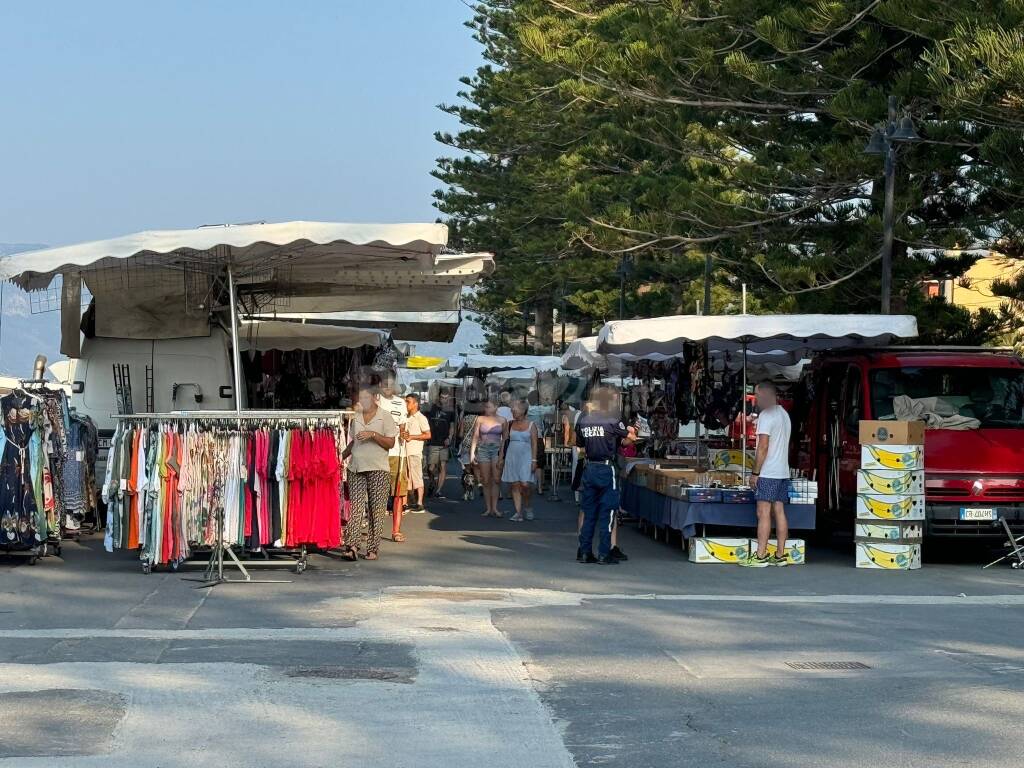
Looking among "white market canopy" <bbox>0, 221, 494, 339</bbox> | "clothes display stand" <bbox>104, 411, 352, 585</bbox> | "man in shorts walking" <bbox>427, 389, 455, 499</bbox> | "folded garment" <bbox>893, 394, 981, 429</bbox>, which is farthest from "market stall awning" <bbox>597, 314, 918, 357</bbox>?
"man in shorts walking" <bbox>427, 389, 455, 499</bbox>

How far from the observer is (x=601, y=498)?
1465 centimetres

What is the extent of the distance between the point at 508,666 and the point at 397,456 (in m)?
8.79

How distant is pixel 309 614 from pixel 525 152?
3586 cm

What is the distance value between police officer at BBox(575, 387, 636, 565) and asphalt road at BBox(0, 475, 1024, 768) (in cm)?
54

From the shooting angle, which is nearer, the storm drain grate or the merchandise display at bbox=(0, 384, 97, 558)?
the storm drain grate

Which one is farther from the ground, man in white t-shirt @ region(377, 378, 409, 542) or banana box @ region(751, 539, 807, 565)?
man in white t-shirt @ region(377, 378, 409, 542)

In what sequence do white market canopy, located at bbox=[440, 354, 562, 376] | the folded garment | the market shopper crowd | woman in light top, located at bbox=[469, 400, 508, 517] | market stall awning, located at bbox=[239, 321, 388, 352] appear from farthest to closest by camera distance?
white market canopy, located at bbox=[440, 354, 562, 376] → market stall awning, located at bbox=[239, 321, 388, 352] → woman in light top, located at bbox=[469, 400, 508, 517] → the folded garment → the market shopper crowd

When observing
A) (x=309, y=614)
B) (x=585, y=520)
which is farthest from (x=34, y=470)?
(x=585, y=520)

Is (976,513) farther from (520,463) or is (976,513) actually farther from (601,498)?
(520,463)

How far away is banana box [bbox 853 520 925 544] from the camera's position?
14812 mm

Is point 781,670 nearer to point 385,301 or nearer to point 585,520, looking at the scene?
point 585,520

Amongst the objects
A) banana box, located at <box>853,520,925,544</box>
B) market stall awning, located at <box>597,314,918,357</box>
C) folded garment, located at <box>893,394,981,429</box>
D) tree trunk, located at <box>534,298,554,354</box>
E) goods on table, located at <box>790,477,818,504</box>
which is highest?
tree trunk, located at <box>534,298,554,354</box>

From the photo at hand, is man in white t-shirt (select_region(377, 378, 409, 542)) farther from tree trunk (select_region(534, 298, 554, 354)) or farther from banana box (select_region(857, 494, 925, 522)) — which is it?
tree trunk (select_region(534, 298, 554, 354))

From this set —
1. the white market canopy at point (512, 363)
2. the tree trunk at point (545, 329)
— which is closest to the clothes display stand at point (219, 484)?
the white market canopy at point (512, 363)
